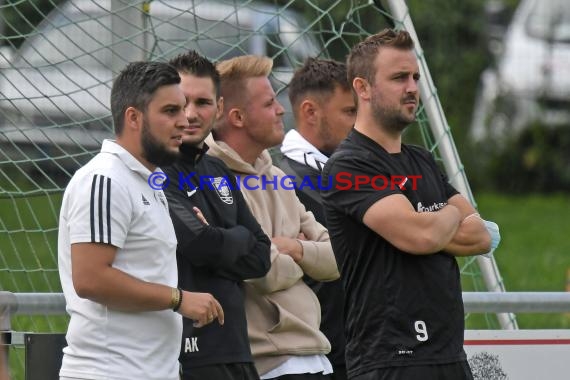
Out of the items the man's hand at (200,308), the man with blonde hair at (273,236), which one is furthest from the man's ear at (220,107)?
the man's hand at (200,308)

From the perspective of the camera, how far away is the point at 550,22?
1805 centimetres

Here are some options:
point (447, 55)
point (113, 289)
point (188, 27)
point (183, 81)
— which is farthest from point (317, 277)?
point (447, 55)

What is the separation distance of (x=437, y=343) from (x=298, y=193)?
54.9 inches

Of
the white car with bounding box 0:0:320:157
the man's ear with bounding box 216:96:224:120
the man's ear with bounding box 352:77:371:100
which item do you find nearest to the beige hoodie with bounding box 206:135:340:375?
the man's ear with bounding box 216:96:224:120

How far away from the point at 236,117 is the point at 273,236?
543mm

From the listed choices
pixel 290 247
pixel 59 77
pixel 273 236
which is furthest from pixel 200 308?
pixel 59 77

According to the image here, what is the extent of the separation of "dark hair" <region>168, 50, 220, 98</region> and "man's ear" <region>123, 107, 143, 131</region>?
786 millimetres

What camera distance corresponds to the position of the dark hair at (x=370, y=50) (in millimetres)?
5176

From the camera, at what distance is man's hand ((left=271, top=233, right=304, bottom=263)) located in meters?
5.50

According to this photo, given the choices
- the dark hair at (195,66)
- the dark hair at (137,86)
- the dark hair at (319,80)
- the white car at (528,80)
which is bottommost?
the dark hair at (137,86)

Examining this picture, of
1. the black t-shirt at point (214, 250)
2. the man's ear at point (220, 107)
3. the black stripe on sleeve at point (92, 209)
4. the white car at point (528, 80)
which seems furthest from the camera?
the white car at point (528, 80)

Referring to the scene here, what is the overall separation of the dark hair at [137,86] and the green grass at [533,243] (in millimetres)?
5195

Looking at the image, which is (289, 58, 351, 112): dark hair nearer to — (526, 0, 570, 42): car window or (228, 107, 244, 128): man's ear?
(228, 107, 244, 128): man's ear

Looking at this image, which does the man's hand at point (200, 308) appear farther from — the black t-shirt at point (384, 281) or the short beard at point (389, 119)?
the short beard at point (389, 119)
